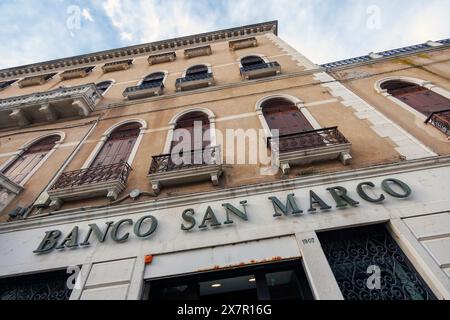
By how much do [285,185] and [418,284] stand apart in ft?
8.34

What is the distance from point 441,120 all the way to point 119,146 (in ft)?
29.4

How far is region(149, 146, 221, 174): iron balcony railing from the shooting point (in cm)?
558

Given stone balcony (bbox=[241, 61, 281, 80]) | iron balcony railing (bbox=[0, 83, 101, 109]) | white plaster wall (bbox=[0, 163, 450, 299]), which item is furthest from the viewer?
stone balcony (bbox=[241, 61, 281, 80])

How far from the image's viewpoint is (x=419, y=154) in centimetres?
492

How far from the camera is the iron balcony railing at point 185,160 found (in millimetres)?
5582

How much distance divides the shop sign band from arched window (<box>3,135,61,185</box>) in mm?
3352

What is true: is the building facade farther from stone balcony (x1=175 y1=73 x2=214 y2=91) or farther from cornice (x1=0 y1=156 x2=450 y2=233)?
stone balcony (x1=175 y1=73 x2=214 y2=91)

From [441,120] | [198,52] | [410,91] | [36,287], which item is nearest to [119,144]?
[36,287]

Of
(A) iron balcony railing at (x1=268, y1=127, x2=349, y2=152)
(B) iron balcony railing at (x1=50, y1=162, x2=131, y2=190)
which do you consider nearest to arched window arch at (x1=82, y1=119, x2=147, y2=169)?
(B) iron balcony railing at (x1=50, y1=162, x2=131, y2=190)

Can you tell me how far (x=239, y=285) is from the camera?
4195 millimetres

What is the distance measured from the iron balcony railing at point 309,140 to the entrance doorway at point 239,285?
8.93 feet

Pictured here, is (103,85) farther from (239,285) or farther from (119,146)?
(239,285)

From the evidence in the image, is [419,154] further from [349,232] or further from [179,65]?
[179,65]
